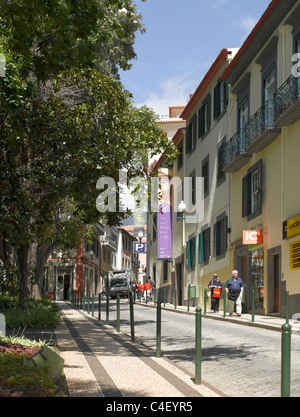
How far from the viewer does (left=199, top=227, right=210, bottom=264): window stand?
3241cm

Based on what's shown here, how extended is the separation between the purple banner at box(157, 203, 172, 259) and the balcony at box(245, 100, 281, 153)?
18.5m

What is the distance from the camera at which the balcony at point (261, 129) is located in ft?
71.7

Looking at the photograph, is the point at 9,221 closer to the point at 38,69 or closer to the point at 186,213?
the point at 38,69

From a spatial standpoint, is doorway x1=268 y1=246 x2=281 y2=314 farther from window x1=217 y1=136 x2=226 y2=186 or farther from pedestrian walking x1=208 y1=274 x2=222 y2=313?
window x1=217 y1=136 x2=226 y2=186

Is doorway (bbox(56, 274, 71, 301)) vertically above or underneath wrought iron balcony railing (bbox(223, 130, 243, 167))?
underneath

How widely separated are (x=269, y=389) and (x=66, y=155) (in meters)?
9.02

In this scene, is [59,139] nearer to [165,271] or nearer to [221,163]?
[221,163]

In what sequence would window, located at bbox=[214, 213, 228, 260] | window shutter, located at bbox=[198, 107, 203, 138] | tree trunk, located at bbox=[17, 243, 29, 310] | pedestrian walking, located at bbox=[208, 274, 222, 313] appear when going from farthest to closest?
window shutter, located at bbox=[198, 107, 203, 138] < window, located at bbox=[214, 213, 228, 260] < pedestrian walking, located at bbox=[208, 274, 222, 313] < tree trunk, located at bbox=[17, 243, 29, 310]

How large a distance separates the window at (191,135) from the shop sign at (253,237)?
13.5 meters

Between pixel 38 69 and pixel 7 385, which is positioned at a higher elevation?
pixel 38 69

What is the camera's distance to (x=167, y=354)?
11352mm

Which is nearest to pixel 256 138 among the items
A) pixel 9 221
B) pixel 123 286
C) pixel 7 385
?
pixel 9 221

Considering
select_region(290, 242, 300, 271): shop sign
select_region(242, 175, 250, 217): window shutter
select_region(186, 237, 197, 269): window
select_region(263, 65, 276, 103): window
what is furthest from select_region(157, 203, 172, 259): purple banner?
select_region(290, 242, 300, 271): shop sign

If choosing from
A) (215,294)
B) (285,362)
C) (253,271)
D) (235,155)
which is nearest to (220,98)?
(235,155)
